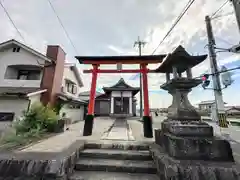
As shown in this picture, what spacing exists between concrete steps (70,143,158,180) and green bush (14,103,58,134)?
10.9 ft

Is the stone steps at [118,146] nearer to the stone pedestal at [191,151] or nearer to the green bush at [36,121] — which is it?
the stone pedestal at [191,151]

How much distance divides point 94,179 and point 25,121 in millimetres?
4719

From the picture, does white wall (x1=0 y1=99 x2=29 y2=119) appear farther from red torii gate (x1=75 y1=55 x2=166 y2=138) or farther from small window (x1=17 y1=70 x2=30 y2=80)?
red torii gate (x1=75 y1=55 x2=166 y2=138)

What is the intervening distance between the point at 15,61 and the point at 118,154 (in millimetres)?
12684

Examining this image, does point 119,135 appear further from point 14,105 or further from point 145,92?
point 14,105

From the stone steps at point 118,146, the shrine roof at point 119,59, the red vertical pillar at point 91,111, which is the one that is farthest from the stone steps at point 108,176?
the shrine roof at point 119,59

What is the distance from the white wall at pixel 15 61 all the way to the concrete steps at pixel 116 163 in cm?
937

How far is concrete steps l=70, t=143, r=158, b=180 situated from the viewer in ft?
9.17

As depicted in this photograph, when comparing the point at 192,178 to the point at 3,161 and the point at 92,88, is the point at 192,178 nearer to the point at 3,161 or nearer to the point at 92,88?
the point at 3,161

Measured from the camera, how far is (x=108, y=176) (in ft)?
9.04

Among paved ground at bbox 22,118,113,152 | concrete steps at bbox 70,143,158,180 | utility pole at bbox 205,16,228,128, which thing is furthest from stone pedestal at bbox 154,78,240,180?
utility pole at bbox 205,16,228,128

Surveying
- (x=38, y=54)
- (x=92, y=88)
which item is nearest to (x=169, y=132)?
(x=92, y=88)

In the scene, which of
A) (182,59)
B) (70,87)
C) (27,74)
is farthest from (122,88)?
(182,59)

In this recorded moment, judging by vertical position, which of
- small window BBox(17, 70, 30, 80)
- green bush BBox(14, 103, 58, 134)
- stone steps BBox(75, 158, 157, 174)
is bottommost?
stone steps BBox(75, 158, 157, 174)
